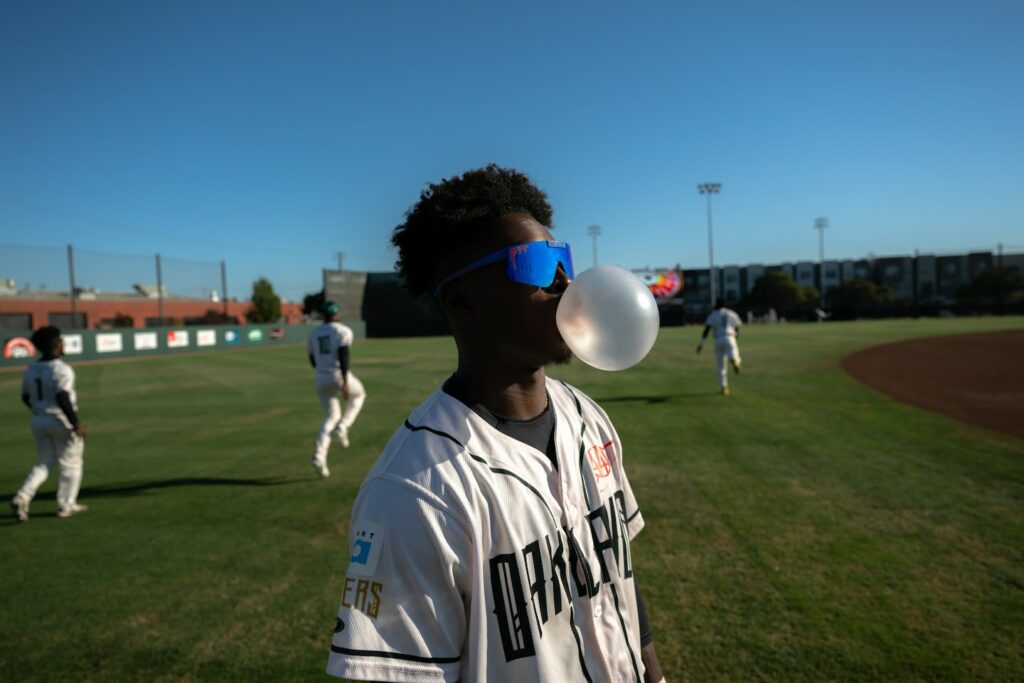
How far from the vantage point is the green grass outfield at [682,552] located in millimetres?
3678

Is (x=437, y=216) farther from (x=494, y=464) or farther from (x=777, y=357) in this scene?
(x=777, y=357)

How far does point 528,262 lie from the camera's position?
1.79 metres

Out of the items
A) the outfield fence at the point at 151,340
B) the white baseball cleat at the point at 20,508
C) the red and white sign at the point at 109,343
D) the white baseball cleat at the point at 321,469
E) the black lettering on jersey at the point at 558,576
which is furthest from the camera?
the red and white sign at the point at 109,343

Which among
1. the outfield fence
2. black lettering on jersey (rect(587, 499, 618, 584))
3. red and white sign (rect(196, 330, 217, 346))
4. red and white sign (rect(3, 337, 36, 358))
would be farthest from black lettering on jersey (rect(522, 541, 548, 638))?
red and white sign (rect(196, 330, 217, 346))

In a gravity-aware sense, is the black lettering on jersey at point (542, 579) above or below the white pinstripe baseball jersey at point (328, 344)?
below

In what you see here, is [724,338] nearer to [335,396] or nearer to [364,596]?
[335,396]

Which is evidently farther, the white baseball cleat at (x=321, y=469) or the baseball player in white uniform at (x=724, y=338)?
the baseball player in white uniform at (x=724, y=338)

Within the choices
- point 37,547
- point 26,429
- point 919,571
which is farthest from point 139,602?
point 26,429

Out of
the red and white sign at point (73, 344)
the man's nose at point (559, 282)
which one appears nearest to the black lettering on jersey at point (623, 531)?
the man's nose at point (559, 282)

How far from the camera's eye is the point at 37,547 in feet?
19.0

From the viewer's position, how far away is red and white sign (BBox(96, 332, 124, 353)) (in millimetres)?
32000

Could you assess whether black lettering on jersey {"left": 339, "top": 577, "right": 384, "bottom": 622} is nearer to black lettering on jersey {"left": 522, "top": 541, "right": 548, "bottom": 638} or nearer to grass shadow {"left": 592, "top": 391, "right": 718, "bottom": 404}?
black lettering on jersey {"left": 522, "top": 541, "right": 548, "bottom": 638}

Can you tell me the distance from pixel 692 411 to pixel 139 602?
32.1ft

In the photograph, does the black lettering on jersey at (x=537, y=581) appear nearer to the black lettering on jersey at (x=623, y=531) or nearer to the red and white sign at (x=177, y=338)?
the black lettering on jersey at (x=623, y=531)
